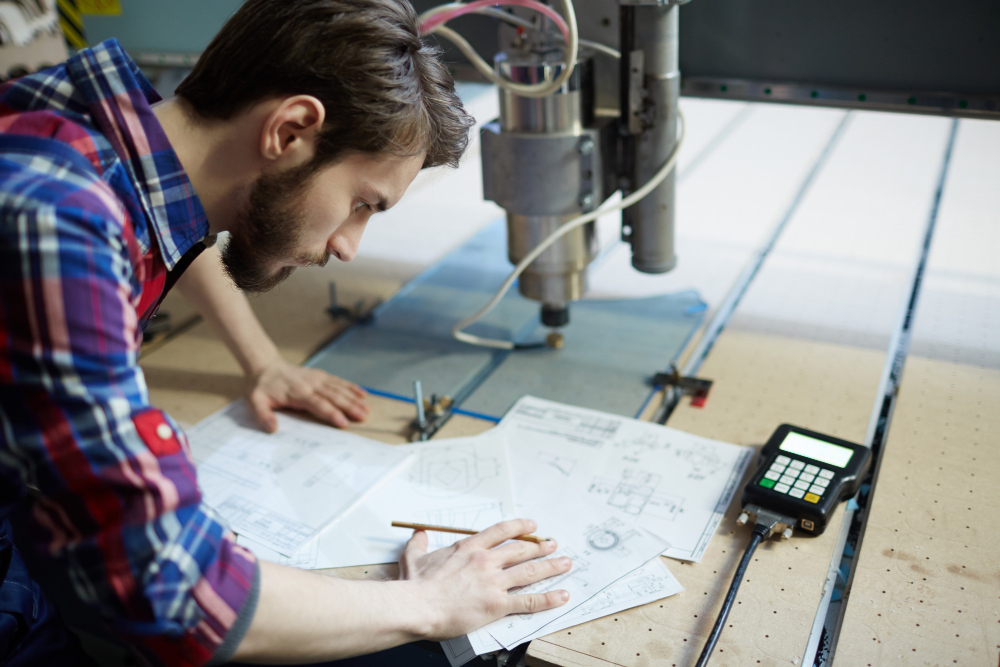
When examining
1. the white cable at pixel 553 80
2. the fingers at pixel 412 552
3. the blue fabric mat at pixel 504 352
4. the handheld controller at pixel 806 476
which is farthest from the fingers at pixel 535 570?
the white cable at pixel 553 80

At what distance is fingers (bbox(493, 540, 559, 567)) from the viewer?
2.77ft

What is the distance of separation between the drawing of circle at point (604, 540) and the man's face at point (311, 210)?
0.42 metres

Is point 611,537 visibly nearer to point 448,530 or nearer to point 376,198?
point 448,530

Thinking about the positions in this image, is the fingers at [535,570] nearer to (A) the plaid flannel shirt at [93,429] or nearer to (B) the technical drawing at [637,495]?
(B) the technical drawing at [637,495]

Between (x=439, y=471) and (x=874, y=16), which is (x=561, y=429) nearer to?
(x=439, y=471)

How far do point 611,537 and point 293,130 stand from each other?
55 cm

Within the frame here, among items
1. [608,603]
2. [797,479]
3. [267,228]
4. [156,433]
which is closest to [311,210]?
[267,228]

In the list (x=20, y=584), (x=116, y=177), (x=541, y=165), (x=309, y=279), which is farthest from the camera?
(x=309, y=279)

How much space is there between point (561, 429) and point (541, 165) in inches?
14.4

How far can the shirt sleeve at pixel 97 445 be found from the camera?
557 mm

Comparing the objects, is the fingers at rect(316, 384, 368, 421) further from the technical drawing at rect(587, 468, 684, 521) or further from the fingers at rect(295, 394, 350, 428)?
the technical drawing at rect(587, 468, 684, 521)

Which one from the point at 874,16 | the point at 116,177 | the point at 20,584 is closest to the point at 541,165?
the point at 874,16

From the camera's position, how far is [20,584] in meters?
0.99

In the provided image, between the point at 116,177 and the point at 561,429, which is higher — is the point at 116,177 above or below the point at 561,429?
above
